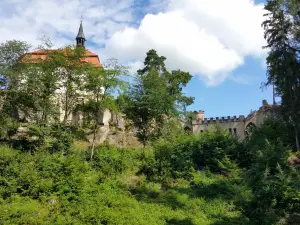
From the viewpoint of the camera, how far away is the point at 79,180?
1742 cm

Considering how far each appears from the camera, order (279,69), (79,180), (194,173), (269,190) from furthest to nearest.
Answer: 1. (279,69)
2. (194,173)
3. (79,180)
4. (269,190)

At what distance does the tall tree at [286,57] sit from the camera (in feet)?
87.5

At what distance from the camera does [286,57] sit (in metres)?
27.2

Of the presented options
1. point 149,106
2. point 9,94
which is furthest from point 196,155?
point 9,94

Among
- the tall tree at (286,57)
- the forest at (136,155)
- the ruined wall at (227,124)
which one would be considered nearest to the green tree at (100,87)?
the forest at (136,155)

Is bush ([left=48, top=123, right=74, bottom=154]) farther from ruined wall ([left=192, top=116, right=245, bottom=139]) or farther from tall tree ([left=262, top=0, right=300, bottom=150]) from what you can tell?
ruined wall ([left=192, top=116, right=245, bottom=139])

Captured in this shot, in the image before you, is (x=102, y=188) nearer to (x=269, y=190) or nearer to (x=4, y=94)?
(x=269, y=190)

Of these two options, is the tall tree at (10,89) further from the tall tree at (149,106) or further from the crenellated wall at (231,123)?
the crenellated wall at (231,123)

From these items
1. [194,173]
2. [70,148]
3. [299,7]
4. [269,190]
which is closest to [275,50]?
[299,7]

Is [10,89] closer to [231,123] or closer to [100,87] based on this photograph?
[100,87]

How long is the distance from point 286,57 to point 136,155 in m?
14.9

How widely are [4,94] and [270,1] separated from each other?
2336 cm

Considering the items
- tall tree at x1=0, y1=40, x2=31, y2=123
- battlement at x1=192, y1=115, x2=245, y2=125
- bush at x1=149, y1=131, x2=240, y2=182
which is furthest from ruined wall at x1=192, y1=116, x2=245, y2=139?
tall tree at x1=0, y1=40, x2=31, y2=123

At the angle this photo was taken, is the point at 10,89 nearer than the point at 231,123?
Yes
